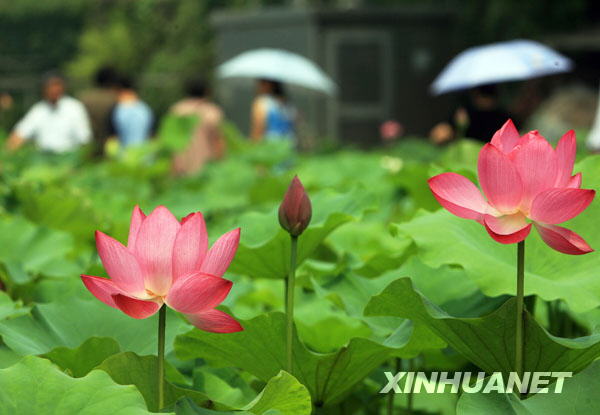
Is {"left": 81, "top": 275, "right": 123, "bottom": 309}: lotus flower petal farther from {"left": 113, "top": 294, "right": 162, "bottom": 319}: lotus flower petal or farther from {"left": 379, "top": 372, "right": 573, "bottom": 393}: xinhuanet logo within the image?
{"left": 379, "top": 372, "right": 573, "bottom": 393}: xinhuanet logo

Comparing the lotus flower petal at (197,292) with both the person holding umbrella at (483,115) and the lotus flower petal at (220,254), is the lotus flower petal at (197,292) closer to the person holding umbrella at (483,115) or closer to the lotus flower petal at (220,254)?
the lotus flower petal at (220,254)

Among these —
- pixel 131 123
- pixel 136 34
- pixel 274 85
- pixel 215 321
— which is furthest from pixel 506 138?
pixel 136 34

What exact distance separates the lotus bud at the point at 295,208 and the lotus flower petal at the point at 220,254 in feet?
0.58

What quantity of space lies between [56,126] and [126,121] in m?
0.52

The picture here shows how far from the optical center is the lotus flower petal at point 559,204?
0.97 meters

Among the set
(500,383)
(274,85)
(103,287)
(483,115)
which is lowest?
(274,85)

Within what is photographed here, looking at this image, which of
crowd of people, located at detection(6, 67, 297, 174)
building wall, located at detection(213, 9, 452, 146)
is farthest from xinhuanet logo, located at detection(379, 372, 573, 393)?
building wall, located at detection(213, 9, 452, 146)

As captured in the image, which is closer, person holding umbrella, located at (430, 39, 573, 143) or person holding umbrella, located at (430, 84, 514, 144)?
person holding umbrella, located at (430, 84, 514, 144)

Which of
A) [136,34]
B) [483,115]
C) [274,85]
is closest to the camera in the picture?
[483,115]

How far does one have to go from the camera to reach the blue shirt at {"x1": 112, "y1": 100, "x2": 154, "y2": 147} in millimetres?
7180

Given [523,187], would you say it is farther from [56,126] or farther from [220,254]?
[56,126]

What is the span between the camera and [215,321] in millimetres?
979

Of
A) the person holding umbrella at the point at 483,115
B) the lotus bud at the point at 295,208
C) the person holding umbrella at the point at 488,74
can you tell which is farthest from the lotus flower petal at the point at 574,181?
the person holding umbrella at the point at 488,74

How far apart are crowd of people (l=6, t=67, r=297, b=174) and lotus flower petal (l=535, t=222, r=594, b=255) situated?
5.31 metres
